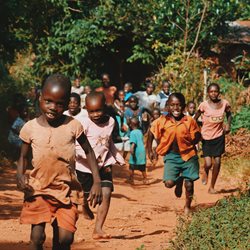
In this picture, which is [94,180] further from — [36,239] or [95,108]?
[95,108]

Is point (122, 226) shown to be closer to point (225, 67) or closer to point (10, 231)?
point (10, 231)

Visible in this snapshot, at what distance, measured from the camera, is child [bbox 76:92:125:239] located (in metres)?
8.44

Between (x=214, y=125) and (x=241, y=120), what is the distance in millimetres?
4532

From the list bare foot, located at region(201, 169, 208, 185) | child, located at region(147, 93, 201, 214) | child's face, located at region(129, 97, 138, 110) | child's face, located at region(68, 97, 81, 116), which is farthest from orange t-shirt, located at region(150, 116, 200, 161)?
child's face, located at region(129, 97, 138, 110)

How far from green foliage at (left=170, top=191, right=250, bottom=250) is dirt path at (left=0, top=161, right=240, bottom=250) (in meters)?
0.51

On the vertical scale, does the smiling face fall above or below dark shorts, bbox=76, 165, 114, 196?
above

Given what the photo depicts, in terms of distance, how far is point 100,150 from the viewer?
28.3 ft

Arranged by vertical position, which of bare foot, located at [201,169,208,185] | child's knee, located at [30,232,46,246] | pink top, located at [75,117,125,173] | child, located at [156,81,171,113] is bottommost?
bare foot, located at [201,169,208,185]

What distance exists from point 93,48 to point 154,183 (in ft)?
31.6

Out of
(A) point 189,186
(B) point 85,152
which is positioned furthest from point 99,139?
(B) point 85,152

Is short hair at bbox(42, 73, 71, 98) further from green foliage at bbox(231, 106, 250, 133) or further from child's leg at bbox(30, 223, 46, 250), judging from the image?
green foliage at bbox(231, 106, 250, 133)

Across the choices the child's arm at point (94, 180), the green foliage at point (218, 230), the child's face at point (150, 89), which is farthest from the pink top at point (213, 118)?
the child's face at point (150, 89)

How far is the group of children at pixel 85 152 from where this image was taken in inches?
246

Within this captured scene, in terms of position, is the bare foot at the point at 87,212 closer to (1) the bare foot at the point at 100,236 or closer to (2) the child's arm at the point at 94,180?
(1) the bare foot at the point at 100,236
